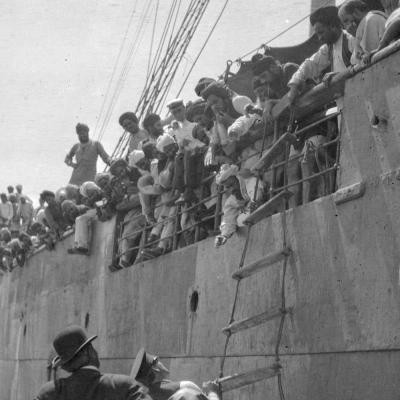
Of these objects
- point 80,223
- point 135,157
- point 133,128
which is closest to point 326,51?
point 135,157

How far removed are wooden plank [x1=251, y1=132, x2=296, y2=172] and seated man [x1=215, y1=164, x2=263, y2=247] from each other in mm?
408

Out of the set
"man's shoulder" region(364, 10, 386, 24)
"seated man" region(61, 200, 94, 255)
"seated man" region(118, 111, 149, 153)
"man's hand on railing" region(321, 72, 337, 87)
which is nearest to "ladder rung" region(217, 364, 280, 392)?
"man's hand on railing" region(321, 72, 337, 87)

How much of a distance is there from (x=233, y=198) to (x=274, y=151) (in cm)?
100

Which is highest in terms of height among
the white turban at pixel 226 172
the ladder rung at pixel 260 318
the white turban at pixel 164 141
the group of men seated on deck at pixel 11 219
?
the group of men seated on deck at pixel 11 219

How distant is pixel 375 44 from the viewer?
6898 millimetres

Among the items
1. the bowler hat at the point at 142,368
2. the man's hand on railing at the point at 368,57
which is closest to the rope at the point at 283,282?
the man's hand on railing at the point at 368,57

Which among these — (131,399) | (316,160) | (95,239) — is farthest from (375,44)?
(95,239)

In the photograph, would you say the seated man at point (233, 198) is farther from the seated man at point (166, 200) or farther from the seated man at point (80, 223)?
the seated man at point (80, 223)

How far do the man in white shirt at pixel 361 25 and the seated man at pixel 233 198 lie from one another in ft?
5.91

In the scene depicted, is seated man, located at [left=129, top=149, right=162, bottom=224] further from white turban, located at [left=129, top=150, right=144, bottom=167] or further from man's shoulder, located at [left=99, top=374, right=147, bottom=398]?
man's shoulder, located at [left=99, top=374, right=147, bottom=398]

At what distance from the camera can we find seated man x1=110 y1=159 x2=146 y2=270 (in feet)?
38.2

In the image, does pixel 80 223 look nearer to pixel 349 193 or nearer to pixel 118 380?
pixel 349 193

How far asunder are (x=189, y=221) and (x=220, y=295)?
1.52 metres

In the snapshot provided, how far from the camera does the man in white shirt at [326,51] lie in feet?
24.4
